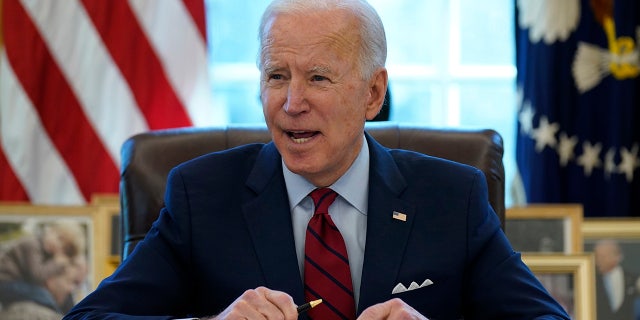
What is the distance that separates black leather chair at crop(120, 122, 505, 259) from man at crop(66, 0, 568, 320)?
0.67 feet

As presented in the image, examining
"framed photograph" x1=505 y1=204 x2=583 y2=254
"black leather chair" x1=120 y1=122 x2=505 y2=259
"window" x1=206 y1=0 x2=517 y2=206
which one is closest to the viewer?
"black leather chair" x1=120 y1=122 x2=505 y2=259

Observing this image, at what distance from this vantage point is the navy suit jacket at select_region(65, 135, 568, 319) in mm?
2297

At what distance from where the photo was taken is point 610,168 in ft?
13.5

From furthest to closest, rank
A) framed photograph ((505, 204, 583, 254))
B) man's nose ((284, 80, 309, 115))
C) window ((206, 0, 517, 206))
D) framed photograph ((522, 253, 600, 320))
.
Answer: window ((206, 0, 517, 206)), framed photograph ((505, 204, 583, 254)), framed photograph ((522, 253, 600, 320)), man's nose ((284, 80, 309, 115))

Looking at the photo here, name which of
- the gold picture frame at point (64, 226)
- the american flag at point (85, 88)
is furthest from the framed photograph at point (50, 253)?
the american flag at point (85, 88)

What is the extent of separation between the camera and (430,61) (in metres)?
4.33

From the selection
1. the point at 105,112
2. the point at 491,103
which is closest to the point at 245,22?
the point at 105,112

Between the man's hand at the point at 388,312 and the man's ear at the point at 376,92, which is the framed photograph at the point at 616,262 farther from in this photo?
the man's hand at the point at 388,312

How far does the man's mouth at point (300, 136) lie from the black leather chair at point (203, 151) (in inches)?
18.2

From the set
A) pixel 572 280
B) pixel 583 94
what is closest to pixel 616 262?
pixel 572 280

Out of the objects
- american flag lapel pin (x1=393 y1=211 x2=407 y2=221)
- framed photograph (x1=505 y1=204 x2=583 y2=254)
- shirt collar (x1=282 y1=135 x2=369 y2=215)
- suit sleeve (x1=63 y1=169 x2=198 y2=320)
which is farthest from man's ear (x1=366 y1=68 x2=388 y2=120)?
framed photograph (x1=505 y1=204 x2=583 y2=254)

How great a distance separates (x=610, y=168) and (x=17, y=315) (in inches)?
96.2

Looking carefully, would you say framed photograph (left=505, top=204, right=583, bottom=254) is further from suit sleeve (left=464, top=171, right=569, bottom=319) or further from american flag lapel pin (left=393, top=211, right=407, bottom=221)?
american flag lapel pin (left=393, top=211, right=407, bottom=221)

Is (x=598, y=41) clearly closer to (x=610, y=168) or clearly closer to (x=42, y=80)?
(x=610, y=168)
